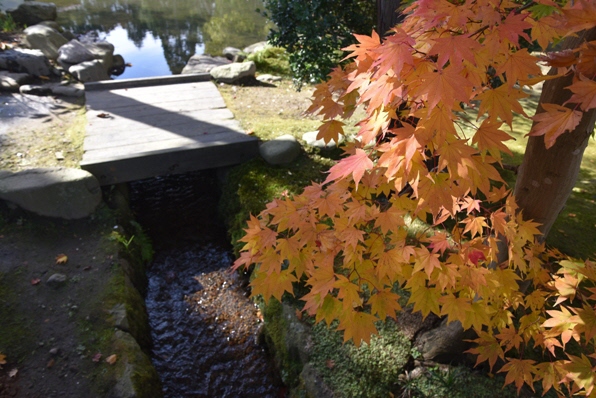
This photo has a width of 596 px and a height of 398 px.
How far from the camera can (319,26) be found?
424 cm

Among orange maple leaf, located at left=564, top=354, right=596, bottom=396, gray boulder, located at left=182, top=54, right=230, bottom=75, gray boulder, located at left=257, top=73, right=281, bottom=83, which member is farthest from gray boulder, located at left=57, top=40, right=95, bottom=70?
orange maple leaf, located at left=564, top=354, right=596, bottom=396

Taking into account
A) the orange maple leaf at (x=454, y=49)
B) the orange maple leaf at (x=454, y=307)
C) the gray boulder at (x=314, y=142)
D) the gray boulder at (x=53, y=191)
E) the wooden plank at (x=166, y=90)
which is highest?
the orange maple leaf at (x=454, y=49)

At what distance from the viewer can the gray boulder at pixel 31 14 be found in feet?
28.4

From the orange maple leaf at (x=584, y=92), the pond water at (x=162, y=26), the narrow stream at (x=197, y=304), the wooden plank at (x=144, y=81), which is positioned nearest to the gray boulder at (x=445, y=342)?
the narrow stream at (x=197, y=304)

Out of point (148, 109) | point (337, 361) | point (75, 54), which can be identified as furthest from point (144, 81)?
point (337, 361)

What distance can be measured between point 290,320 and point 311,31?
2934mm

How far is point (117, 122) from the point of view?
4.95 meters

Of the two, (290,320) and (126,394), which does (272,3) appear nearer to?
(290,320)

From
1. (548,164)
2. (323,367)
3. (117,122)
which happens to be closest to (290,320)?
(323,367)

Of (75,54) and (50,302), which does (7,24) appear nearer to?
(75,54)

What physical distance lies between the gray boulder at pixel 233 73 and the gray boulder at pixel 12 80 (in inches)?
109

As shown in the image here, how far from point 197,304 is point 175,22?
11.7m

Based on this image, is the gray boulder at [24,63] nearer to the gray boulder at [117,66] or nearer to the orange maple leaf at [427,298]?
the gray boulder at [117,66]

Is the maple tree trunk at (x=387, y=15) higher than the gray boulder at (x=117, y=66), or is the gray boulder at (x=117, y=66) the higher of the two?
the maple tree trunk at (x=387, y=15)
